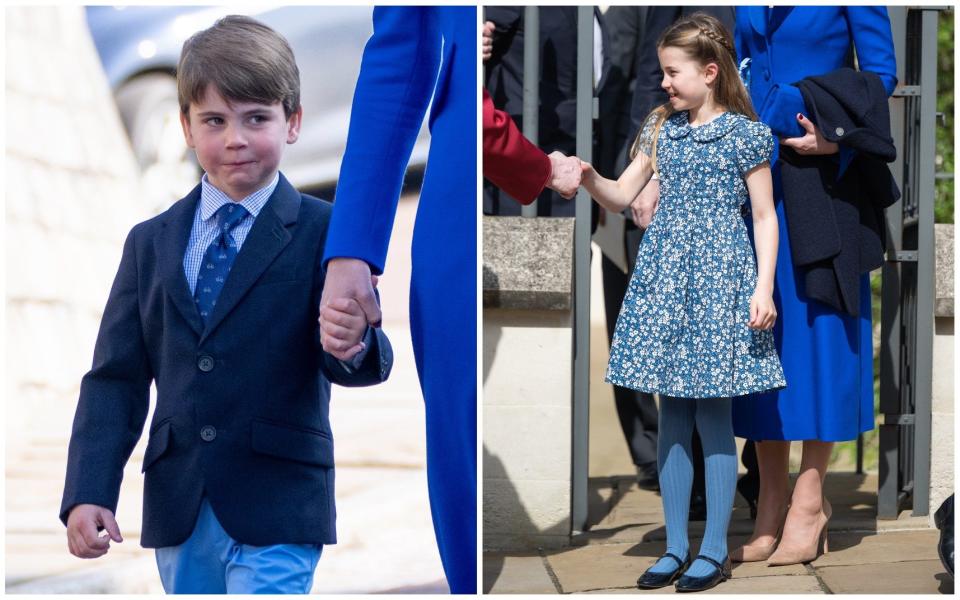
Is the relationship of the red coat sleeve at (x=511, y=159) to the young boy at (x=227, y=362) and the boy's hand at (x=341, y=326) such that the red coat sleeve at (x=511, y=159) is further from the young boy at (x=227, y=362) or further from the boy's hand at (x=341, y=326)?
the boy's hand at (x=341, y=326)

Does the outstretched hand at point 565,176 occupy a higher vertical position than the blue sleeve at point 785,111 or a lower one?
Answer: lower

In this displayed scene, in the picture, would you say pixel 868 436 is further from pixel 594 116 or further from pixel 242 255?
pixel 242 255

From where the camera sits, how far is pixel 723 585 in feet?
12.9

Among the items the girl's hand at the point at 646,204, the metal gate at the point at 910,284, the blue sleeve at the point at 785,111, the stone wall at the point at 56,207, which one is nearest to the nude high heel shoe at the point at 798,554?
the metal gate at the point at 910,284

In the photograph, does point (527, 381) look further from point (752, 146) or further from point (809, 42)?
point (809, 42)

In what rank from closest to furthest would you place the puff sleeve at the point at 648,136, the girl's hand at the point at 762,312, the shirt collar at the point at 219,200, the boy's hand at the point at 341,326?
1. the boy's hand at the point at 341,326
2. the shirt collar at the point at 219,200
3. the girl's hand at the point at 762,312
4. the puff sleeve at the point at 648,136

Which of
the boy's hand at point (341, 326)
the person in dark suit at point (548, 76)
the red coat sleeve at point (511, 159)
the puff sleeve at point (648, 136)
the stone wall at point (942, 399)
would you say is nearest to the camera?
the boy's hand at point (341, 326)

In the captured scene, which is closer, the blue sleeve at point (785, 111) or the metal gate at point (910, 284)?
the blue sleeve at point (785, 111)

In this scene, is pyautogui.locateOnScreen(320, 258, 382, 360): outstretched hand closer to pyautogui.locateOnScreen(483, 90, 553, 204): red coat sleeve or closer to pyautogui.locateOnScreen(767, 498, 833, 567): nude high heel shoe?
pyautogui.locateOnScreen(483, 90, 553, 204): red coat sleeve

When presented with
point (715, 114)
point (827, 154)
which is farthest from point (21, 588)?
point (827, 154)

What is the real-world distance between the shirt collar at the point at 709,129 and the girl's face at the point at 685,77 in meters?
0.06

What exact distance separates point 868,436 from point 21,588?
185 inches

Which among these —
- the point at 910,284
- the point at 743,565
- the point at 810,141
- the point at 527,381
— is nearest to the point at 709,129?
the point at 810,141

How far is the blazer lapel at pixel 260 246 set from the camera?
303 centimetres
